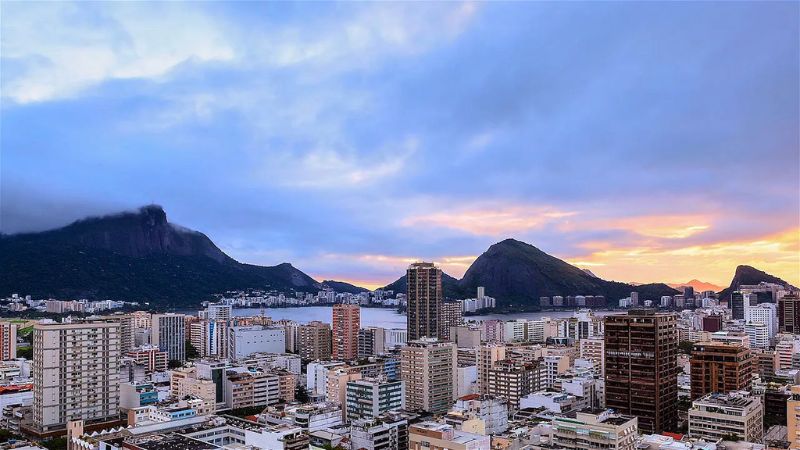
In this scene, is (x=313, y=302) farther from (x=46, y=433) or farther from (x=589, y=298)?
(x=46, y=433)

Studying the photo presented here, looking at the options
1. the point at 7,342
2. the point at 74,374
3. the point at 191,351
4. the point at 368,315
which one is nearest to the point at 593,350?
the point at 74,374

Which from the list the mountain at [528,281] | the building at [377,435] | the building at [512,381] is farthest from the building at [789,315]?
the mountain at [528,281]

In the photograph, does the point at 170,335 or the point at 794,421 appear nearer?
the point at 794,421

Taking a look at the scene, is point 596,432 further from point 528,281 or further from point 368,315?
point 528,281

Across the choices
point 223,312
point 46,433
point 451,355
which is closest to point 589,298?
point 223,312

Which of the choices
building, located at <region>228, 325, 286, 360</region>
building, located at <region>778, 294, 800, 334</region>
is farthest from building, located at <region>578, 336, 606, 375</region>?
building, located at <region>778, 294, 800, 334</region>

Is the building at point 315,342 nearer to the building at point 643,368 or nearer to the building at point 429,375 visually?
the building at point 429,375
